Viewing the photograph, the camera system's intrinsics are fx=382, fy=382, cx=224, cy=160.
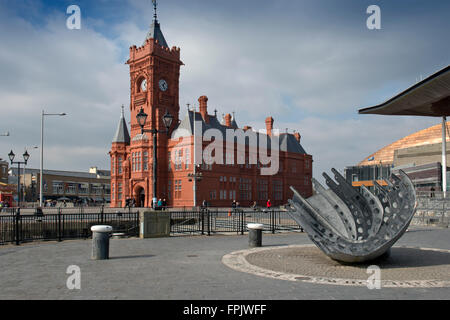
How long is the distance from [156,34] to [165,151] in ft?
59.6

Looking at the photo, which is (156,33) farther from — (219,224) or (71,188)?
(71,188)

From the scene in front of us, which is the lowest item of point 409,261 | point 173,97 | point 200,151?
point 409,261

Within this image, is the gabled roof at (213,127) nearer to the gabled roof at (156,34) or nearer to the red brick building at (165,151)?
the red brick building at (165,151)

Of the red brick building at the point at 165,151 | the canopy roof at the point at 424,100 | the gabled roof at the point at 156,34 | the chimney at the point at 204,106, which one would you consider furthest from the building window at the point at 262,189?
the gabled roof at the point at 156,34

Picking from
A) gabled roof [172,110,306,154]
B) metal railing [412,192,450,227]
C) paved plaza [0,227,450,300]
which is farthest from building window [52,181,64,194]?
paved plaza [0,227,450,300]

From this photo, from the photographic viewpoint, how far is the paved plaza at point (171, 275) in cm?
721

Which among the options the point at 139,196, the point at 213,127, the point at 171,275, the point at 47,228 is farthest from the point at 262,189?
the point at 171,275

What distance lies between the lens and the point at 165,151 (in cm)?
5534

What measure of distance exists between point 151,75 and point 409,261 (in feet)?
161

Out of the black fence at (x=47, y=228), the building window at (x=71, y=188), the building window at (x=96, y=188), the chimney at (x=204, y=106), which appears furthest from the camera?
the building window at (x=96, y=188)

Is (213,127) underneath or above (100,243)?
above
